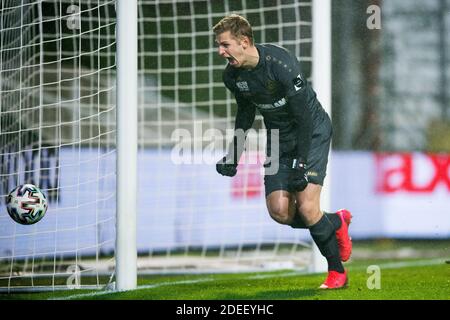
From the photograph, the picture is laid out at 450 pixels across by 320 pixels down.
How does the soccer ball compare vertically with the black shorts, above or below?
below

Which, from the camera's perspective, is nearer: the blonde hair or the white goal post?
the blonde hair

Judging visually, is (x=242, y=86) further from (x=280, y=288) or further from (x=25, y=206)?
(x=25, y=206)

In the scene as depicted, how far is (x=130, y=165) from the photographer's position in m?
5.47

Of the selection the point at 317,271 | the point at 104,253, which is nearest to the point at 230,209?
the point at 104,253

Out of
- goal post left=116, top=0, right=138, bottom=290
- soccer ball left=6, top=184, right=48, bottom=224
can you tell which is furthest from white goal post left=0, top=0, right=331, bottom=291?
soccer ball left=6, top=184, right=48, bottom=224

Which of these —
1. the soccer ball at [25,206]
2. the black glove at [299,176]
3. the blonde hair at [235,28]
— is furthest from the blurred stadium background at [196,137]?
the black glove at [299,176]

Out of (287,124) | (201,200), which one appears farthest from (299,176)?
(201,200)

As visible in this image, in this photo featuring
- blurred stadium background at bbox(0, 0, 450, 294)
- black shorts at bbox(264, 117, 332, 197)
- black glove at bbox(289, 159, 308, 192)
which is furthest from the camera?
blurred stadium background at bbox(0, 0, 450, 294)

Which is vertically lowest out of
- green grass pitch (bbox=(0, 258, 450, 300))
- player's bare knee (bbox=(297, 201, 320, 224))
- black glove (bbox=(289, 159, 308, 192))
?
green grass pitch (bbox=(0, 258, 450, 300))

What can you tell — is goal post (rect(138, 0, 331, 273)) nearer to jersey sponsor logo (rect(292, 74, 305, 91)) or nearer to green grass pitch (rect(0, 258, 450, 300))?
green grass pitch (rect(0, 258, 450, 300))

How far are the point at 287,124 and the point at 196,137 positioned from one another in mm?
3946

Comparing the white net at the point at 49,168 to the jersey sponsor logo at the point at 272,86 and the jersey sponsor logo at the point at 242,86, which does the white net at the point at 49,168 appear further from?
the jersey sponsor logo at the point at 272,86

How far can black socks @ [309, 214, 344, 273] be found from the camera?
5289 millimetres

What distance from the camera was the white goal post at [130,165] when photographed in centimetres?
580
